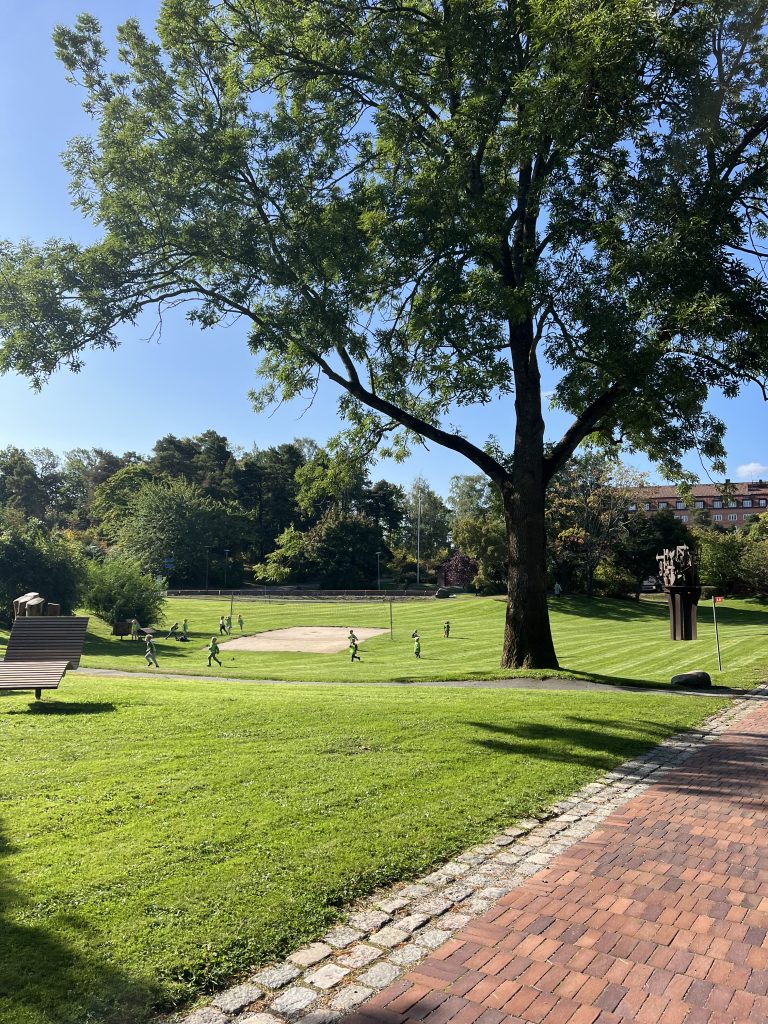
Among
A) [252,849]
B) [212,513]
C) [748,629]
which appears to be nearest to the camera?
[252,849]

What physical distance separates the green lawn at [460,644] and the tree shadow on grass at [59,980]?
40.5 feet

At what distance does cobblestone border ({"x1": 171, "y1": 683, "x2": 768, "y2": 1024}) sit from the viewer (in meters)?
3.15

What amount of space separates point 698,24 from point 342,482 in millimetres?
11780

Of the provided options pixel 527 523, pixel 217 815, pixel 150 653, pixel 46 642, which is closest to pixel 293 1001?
pixel 217 815

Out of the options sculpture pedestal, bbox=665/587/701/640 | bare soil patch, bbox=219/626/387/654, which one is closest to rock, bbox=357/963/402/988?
sculpture pedestal, bbox=665/587/701/640

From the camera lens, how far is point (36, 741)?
7367 millimetres

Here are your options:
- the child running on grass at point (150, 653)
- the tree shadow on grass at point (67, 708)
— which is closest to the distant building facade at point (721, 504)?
the child running on grass at point (150, 653)

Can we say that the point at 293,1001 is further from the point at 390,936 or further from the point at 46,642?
the point at 46,642

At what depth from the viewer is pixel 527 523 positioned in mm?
15219

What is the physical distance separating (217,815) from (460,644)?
→ 30.0 m

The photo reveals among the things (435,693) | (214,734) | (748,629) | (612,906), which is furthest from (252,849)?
(748,629)

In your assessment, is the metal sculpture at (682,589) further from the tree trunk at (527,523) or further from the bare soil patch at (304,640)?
the bare soil patch at (304,640)

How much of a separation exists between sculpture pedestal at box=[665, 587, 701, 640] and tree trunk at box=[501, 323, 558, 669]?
4129 millimetres

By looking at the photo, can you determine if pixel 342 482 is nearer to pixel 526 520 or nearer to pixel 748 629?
pixel 526 520
